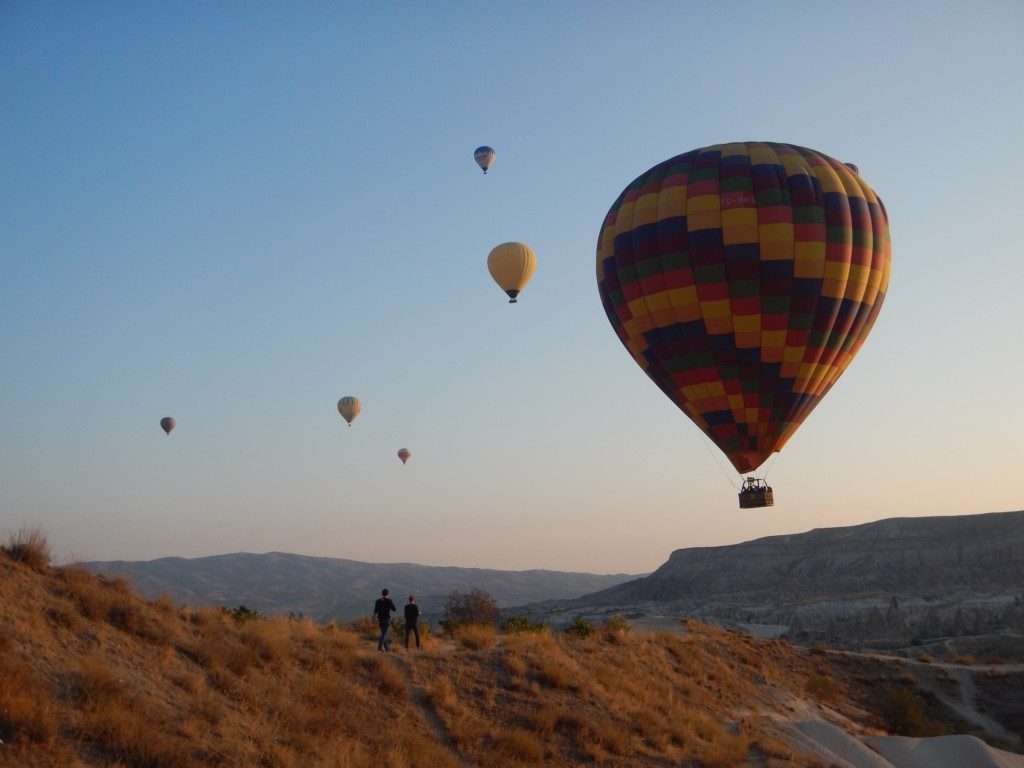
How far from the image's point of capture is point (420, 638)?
74.8 ft

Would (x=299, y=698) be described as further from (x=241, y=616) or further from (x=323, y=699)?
(x=241, y=616)

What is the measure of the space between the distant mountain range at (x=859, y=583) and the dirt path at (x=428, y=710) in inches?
1957

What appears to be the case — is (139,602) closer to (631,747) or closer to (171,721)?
(171,721)

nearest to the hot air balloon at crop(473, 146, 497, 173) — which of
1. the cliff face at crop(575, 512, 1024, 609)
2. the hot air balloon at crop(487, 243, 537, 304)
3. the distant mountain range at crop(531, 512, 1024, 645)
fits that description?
the hot air balloon at crop(487, 243, 537, 304)

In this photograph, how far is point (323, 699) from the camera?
15.6 m

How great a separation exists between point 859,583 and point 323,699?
88.7 m

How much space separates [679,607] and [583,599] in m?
29.2

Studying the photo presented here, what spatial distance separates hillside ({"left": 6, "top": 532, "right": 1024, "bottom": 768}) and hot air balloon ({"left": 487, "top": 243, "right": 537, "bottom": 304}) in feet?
51.7

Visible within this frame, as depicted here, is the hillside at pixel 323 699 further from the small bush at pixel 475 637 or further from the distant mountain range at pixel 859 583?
the distant mountain range at pixel 859 583

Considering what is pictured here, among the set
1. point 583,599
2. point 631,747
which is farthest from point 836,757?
point 583,599

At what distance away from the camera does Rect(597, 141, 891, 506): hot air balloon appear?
26.4 m

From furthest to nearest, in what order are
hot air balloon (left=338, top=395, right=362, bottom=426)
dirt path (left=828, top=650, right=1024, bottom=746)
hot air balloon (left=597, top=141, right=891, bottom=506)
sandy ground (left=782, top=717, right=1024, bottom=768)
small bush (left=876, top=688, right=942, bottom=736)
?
1. hot air balloon (left=338, top=395, right=362, bottom=426)
2. dirt path (left=828, top=650, right=1024, bottom=746)
3. small bush (left=876, top=688, right=942, bottom=736)
4. hot air balloon (left=597, top=141, right=891, bottom=506)
5. sandy ground (left=782, top=717, right=1024, bottom=768)

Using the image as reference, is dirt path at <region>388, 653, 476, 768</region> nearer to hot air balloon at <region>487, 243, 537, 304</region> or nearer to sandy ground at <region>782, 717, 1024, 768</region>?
sandy ground at <region>782, 717, 1024, 768</region>

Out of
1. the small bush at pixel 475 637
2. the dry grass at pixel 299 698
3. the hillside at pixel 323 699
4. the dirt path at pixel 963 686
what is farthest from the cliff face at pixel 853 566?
the dry grass at pixel 299 698
